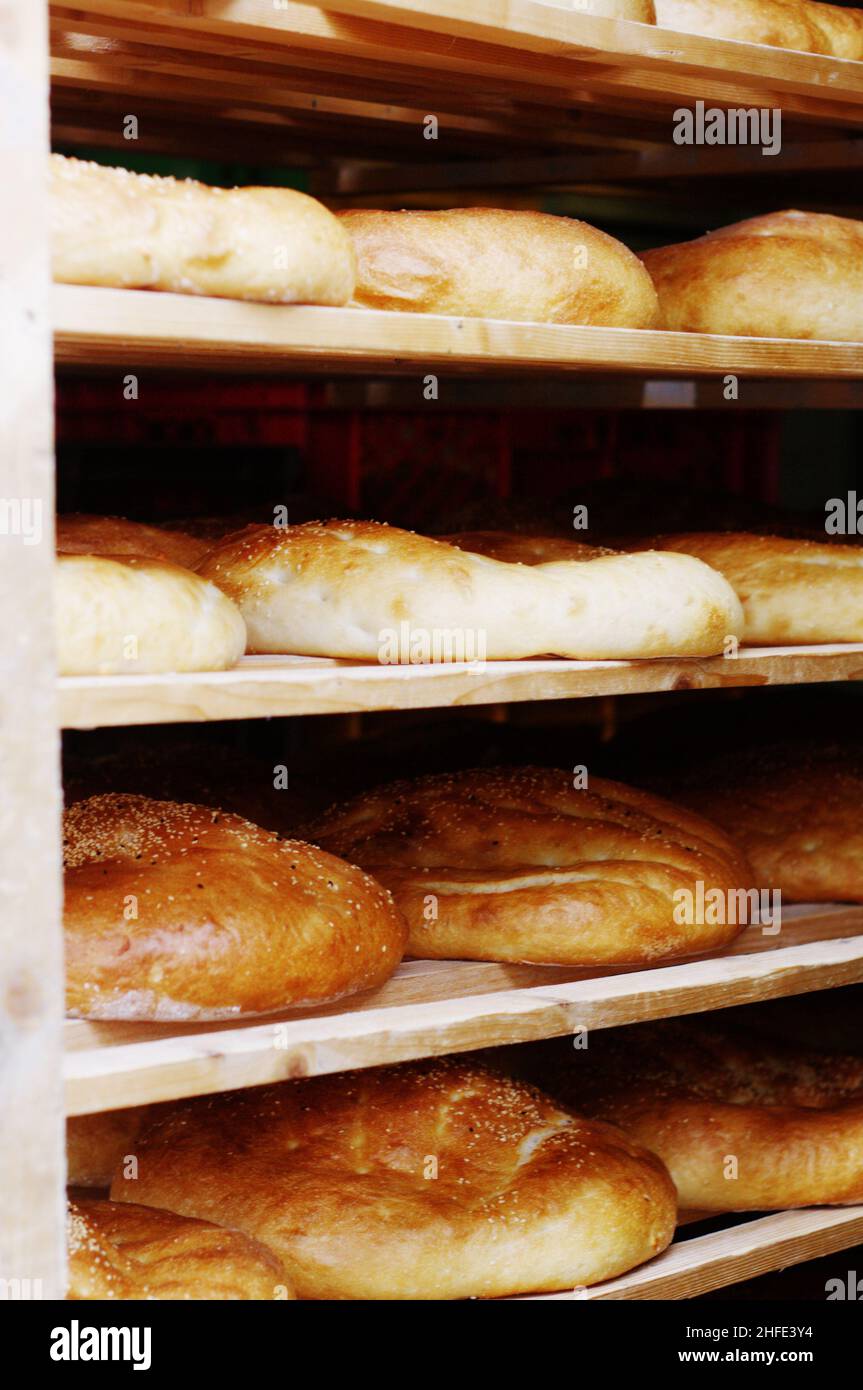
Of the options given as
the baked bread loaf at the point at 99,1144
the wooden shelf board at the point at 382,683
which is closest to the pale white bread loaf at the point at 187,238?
the wooden shelf board at the point at 382,683

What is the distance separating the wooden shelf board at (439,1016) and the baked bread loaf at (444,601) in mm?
494

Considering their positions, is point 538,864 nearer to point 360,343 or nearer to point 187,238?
point 360,343

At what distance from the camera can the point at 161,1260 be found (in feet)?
7.57

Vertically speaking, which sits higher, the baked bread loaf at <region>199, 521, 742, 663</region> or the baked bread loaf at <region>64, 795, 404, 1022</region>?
the baked bread loaf at <region>199, 521, 742, 663</region>

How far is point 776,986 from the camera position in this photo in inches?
108

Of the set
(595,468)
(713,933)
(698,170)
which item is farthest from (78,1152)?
(595,468)

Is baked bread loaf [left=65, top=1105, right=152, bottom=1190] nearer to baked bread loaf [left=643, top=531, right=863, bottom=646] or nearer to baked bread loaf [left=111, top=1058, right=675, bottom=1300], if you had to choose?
baked bread loaf [left=111, top=1058, right=675, bottom=1300]

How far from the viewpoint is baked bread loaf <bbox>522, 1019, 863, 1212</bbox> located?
2.94 meters

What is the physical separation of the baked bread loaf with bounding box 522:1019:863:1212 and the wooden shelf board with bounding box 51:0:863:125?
66.9 inches

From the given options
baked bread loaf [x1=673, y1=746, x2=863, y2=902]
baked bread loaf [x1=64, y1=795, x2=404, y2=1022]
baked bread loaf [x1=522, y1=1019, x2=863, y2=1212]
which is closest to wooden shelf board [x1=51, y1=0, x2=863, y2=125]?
baked bread loaf [x1=64, y1=795, x2=404, y2=1022]

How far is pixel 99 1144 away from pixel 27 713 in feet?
3.60

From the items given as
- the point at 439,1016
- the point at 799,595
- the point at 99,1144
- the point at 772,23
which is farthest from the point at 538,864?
the point at 772,23

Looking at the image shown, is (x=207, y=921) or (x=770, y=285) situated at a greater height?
(x=770, y=285)
